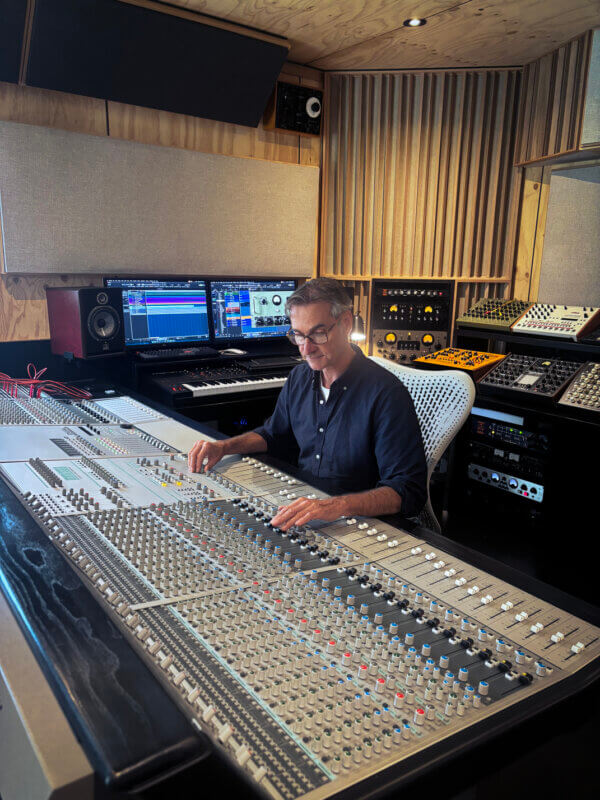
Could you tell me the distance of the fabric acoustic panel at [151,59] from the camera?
2.78 metres

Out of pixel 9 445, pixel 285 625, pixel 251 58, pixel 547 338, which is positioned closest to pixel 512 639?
pixel 285 625

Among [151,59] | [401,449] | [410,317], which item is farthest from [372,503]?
[151,59]

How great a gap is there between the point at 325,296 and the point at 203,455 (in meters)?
0.63

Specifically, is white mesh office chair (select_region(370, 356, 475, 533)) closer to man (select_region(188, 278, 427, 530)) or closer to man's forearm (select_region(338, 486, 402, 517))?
man (select_region(188, 278, 427, 530))

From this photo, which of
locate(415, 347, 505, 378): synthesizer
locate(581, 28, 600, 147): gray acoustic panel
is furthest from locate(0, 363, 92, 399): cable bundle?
locate(581, 28, 600, 147): gray acoustic panel

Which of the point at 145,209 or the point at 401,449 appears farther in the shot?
the point at 145,209

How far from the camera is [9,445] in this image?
68.2 inches

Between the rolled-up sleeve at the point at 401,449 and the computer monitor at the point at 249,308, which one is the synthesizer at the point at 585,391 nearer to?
the rolled-up sleeve at the point at 401,449

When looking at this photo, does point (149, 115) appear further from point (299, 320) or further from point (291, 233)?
point (299, 320)

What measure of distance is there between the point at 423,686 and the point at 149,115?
3.36m

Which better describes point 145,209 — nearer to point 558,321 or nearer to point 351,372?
point 351,372

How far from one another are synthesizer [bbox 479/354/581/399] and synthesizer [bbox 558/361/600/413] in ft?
0.16

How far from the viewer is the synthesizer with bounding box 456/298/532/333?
328 centimetres

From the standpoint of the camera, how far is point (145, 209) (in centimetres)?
329
